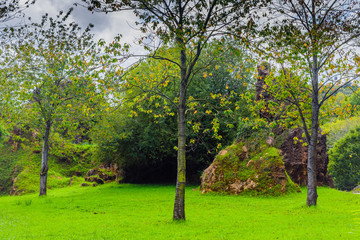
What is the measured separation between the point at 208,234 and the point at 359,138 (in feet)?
173

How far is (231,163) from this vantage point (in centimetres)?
2534

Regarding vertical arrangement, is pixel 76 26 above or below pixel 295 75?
above

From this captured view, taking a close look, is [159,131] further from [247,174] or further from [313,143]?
[313,143]

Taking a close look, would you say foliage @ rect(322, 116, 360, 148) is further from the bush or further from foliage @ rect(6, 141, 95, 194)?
foliage @ rect(6, 141, 95, 194)

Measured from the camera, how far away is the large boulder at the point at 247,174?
22844 mm

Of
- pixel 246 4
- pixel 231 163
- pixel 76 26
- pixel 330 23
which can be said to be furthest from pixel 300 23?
pixel 76 26

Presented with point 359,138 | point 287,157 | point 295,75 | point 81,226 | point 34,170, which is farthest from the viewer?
point 359,138

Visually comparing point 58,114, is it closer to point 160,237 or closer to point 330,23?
point 160,237

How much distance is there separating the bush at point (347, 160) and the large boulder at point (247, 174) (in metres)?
35.6

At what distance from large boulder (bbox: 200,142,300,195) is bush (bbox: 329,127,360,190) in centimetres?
3565

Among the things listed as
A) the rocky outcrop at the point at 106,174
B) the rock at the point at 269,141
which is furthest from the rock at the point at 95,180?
the rock at the point at 269,141

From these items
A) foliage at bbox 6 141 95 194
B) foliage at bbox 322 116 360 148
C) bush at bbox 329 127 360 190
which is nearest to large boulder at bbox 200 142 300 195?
foliage at bbox 6 141 95 194

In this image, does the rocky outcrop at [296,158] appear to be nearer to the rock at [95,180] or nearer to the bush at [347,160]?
the rock at [95,180]

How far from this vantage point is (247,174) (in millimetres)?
24141
